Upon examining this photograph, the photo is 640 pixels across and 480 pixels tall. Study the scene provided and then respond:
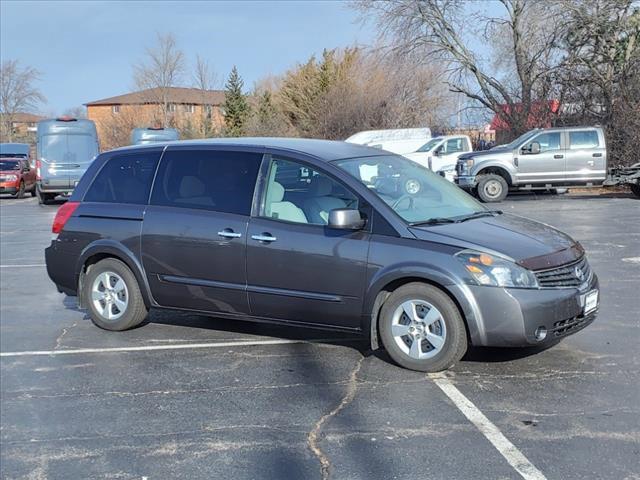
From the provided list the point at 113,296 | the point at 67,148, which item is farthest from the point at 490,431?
the point at 67,148

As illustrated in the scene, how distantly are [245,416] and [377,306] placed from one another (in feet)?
4.58

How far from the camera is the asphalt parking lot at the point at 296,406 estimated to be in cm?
396

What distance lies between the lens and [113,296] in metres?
6.92

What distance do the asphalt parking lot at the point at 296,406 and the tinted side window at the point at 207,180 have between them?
125cm

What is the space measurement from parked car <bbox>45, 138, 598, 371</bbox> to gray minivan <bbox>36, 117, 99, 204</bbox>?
707 inches

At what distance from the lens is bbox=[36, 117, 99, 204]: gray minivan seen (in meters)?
24.1

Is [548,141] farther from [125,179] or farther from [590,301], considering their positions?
[125,179]

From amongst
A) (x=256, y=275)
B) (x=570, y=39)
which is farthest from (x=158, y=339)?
(x=570, y=39)

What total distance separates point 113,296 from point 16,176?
22371mm

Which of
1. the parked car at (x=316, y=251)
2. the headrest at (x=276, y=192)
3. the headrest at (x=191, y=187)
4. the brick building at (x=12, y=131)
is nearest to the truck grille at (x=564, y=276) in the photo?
the parked car at (x=316, y=251)

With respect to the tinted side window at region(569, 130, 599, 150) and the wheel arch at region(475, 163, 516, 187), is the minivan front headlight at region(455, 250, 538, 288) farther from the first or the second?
the tinted side window at region(569, 130, 599, 150)

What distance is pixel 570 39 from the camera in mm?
27375

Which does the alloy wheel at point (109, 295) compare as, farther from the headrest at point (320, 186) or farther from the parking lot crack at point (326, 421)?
the parking lot crack at point (326, 421)

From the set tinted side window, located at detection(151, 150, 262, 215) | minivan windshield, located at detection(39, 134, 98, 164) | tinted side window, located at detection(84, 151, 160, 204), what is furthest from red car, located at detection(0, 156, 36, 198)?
tinted side window, located at detection(151, 150, 262, 215)
